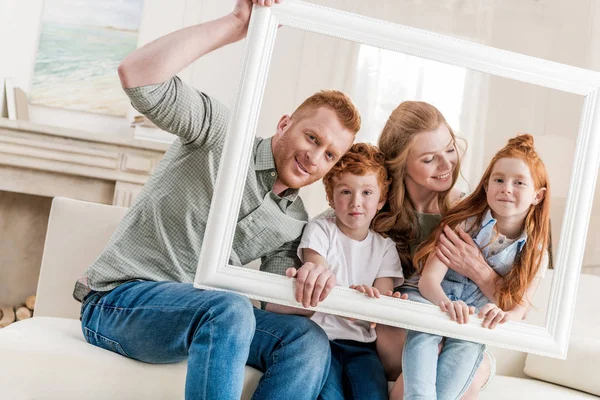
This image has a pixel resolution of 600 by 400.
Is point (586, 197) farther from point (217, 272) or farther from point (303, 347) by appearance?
point (217, 272)

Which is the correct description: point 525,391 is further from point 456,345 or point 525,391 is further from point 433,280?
point 433,280

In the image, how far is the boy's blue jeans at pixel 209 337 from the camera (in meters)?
1.18

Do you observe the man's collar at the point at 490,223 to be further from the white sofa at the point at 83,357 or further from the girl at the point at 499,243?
the white sofa at the point at 83,357

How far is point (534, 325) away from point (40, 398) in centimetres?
106

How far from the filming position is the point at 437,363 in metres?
1.41

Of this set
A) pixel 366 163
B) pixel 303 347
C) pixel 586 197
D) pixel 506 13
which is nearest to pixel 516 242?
pixel 586 197

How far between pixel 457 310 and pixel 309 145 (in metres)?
0.47

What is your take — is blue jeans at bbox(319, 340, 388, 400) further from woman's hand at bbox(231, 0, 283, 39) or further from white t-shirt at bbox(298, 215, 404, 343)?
woman's hand at bbox(231, 0, 283, 39)

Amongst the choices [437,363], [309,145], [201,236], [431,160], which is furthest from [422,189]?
[201,236]

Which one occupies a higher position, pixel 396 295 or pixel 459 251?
pixel 459 251

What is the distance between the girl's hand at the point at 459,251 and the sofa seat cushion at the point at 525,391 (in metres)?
0.40

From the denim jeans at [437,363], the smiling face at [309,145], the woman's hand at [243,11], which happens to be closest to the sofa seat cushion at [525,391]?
the denim jeans at [437,363]

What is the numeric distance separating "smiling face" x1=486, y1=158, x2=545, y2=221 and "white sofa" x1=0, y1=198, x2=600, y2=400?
184 millimetres

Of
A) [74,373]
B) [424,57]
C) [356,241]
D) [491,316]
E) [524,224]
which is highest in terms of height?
[424,57]
